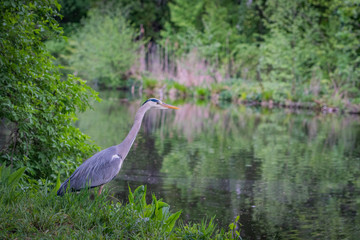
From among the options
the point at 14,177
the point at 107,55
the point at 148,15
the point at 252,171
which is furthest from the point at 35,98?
the point at 148,15

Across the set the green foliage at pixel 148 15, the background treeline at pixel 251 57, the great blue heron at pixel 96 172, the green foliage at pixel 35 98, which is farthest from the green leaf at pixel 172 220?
the green foliage at pixel 148 15

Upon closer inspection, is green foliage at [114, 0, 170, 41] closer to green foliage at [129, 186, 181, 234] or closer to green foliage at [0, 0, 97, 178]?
green foliage at [0, 0, 97, 178]

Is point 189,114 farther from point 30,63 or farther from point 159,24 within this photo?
point 159,24

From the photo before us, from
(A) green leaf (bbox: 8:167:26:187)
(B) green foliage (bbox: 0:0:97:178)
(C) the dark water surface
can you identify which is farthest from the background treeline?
(A) green leaf (bbox: 8:167:26:187)

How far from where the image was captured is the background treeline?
26.8 metres

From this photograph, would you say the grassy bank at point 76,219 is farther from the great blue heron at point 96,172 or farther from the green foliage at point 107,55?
the green foliage at point 107,55

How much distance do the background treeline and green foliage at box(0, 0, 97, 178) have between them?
1706 centimetres

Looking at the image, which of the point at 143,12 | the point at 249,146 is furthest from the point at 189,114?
the point at 143,12

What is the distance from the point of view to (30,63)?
641 cm

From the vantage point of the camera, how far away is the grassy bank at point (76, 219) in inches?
169

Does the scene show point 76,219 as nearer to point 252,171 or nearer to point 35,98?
point 35,98

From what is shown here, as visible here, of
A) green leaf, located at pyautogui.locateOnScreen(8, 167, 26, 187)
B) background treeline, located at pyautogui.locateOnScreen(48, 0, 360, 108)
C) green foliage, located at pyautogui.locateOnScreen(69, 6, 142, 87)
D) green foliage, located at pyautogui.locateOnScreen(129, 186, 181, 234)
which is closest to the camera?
green foliage, located at pyautogui.locateOnScreen(129, 186, 181, 234)

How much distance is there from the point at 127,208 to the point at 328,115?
18698mm

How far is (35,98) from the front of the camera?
21.0 feet
